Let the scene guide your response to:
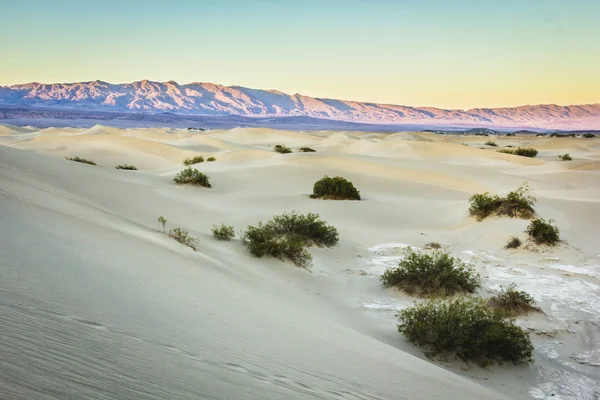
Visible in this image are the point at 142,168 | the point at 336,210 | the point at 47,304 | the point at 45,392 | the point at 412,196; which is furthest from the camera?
the point at 142,168

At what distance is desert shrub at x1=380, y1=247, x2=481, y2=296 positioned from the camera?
8156mm

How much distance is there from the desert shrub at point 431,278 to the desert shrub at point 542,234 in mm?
3604

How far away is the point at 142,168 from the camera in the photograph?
1293 inches

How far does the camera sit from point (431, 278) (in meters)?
8.23

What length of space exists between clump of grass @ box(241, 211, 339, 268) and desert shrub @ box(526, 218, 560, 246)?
16.4ft

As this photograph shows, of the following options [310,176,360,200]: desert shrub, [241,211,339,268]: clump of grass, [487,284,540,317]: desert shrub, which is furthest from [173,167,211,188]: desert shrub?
[487,284,540,317]: desert shrub

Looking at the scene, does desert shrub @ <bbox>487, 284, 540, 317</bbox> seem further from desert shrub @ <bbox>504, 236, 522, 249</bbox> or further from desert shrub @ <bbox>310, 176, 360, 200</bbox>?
desert shrub @ <bbox>310, 176, 360, 200</bbox>

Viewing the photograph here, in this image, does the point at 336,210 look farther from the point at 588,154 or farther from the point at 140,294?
the point at 588,154

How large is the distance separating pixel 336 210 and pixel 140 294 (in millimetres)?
11808

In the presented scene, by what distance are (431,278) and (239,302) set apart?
169 inches

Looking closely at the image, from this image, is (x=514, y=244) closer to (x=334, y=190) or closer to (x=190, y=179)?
(x=334, y=190)

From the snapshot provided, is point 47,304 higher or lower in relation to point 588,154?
lower

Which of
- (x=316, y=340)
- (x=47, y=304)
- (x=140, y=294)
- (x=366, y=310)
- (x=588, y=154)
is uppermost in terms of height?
(x=588, y=154)

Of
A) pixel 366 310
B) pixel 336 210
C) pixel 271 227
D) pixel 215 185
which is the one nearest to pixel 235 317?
pixel 366 310
